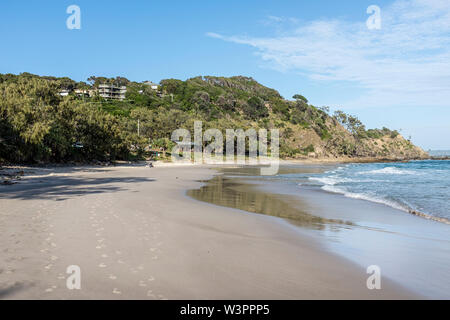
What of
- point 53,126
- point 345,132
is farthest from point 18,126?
point 345,132

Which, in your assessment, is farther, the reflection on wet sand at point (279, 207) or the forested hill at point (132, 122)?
the forested hill at point (132, 122)

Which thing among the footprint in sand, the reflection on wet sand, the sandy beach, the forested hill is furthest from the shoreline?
the forested hill

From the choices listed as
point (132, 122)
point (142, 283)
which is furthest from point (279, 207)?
point (132, 122)

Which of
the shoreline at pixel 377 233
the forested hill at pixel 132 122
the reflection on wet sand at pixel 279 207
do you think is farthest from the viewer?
the forested hill at pixel 132 122

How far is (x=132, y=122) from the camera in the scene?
228 feet

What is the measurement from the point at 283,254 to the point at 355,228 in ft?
13.1

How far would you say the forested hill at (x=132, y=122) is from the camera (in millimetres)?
28453

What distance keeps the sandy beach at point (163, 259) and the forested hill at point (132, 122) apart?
20794 millimetres

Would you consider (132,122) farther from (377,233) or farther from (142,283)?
(142,283)

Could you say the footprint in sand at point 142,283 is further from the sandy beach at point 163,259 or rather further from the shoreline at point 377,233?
the shoreline at point 377,233

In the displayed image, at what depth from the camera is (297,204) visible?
14.7m

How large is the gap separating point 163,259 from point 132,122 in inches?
2624

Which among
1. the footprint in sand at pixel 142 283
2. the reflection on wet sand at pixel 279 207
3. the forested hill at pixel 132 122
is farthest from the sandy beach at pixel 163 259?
the forested hill at pixel 132 122
